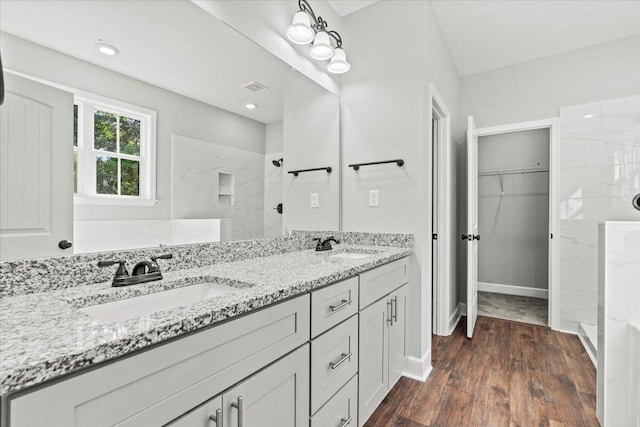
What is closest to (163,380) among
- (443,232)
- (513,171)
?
(443,232)

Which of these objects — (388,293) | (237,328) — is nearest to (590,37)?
(388,293)

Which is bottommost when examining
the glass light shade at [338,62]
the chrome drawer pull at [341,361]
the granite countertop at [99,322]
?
the chrome drawer pull at [341,361]

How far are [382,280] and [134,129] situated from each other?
1.37 metres

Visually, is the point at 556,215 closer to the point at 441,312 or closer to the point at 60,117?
the point at 441,312

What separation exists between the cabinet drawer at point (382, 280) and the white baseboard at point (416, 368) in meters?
0.56

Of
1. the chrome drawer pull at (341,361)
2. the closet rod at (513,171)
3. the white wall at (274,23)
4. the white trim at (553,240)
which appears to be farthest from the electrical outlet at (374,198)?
the closet rod at (513,171)

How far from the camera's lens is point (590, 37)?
2939 millimetres

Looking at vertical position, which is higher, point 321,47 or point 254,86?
point 321,47

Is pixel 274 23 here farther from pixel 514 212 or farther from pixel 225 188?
pixel 514 212

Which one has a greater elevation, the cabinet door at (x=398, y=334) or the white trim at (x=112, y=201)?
the white trim at (x=112, y=201)

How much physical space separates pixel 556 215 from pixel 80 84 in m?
3.77

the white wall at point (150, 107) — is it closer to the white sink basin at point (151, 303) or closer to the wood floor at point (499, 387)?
the white sink basin at point (151, 303)

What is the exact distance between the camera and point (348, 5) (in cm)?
239

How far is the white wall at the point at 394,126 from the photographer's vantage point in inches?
85.6
